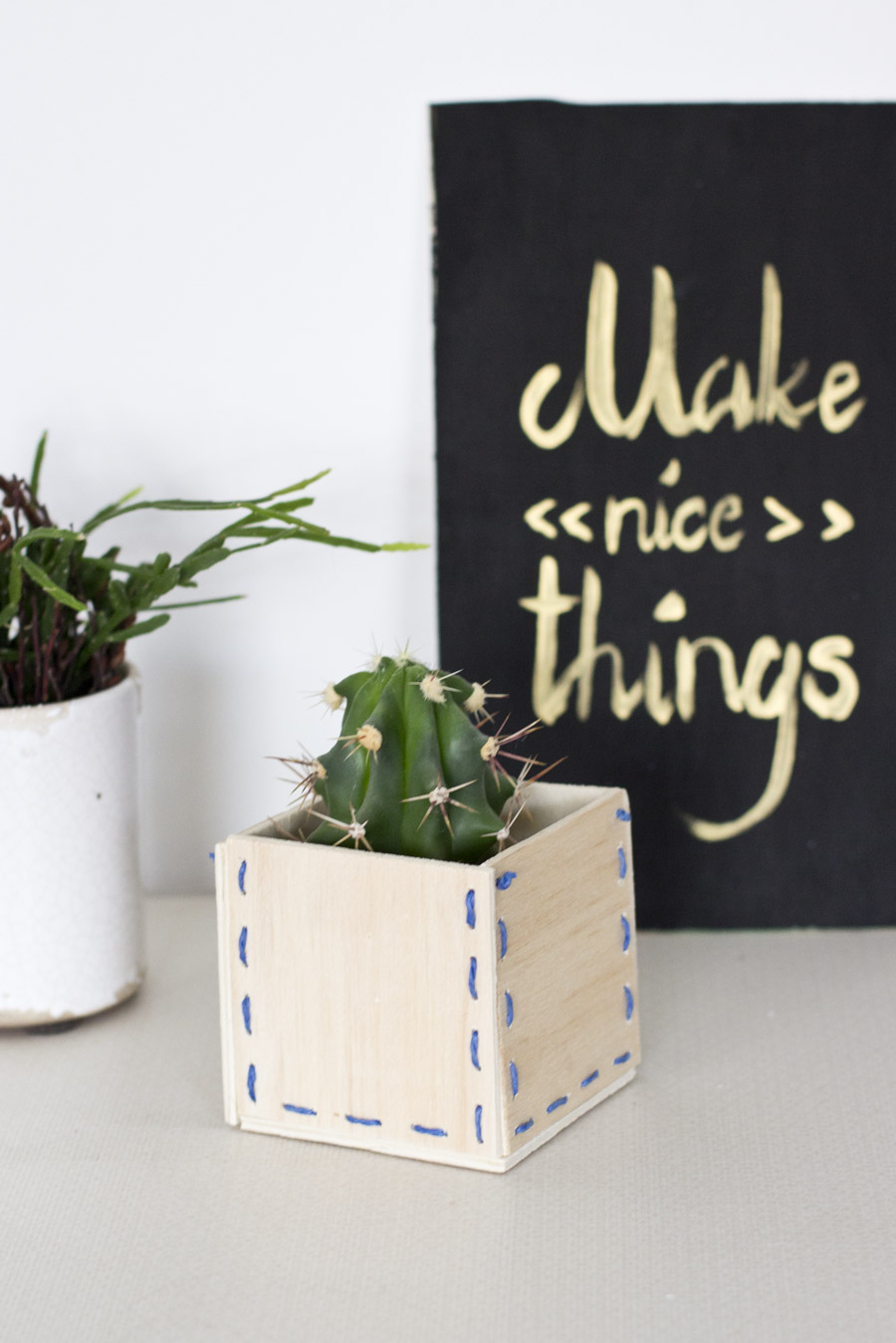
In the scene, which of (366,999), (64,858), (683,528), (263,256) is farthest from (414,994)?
(263,256)

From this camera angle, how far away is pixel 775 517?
32.3 inches

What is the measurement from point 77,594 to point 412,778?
247 millimetres

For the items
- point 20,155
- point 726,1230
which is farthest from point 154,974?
point 20,155

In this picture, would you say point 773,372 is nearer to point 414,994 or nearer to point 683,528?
point 683,528

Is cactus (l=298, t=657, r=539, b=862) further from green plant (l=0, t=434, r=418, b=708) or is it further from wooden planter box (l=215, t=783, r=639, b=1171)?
green plant (l=0, t=434, r=418, b=708)

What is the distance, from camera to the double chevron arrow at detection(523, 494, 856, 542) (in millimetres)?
819

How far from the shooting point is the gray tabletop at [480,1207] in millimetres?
484

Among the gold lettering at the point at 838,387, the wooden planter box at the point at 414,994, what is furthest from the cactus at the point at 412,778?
the gold lettering at the point at 838,387

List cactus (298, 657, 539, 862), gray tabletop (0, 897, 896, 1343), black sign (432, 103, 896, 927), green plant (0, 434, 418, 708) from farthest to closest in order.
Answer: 1. black sign (432, 103, 896, 927)
2. green plant (0, 434, 418, 708)
3. cactus (298, 657, 539, 862)
4. gray tabletop (0, 897, 896, 1343)

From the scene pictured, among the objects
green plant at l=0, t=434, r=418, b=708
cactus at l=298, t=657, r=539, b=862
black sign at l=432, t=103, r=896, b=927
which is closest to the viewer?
cactus at l=298, t=657, r=539, b=862

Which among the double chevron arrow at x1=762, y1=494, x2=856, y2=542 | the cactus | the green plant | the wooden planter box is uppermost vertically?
the double chevron arrow at x1=762, y1=494, x2=856, y2=542

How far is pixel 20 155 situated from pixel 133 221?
0.08 m

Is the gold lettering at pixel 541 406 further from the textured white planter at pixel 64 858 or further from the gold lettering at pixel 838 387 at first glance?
the textured white planter at pixel 64 858

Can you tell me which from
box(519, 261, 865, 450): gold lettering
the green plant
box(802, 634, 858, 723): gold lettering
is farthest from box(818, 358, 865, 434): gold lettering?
the green plant
